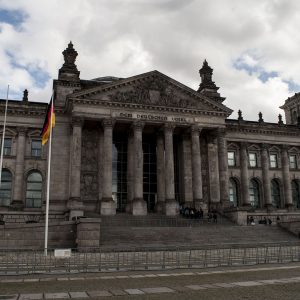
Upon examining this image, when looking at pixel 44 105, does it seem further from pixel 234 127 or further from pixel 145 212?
pixel 234 127

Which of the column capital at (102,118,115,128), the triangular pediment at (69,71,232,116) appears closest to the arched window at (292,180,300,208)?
the triangular pediment at (69,71,232,116)

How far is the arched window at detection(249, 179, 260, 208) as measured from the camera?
59.3 m

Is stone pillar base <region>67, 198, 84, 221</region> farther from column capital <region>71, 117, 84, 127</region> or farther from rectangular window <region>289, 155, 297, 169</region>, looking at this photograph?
rectangular window <region>289, 155, 297, 169</region>

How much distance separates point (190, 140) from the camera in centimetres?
5153

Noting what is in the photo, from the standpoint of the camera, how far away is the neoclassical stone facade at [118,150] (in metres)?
45.5

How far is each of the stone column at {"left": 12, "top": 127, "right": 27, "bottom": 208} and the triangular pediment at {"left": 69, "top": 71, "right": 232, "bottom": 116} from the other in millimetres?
9103

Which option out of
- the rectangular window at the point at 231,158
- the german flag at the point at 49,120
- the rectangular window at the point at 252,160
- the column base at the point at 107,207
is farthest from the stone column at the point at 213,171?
the german flag at the point at 49,120

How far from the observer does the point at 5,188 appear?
47750 millimetres

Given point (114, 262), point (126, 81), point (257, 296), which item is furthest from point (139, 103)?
point (257, 296)

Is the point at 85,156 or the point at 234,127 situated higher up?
the point at 234,127

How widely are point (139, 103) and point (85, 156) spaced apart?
367 inches

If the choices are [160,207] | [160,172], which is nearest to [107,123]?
[160,172]

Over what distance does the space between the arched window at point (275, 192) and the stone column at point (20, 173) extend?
36.9 metres

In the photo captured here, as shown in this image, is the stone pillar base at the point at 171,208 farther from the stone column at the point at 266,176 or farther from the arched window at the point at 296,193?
the arched window at the point at 296,193
